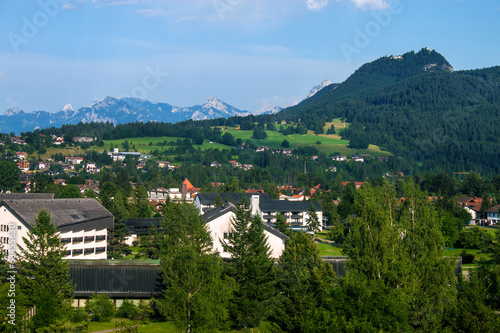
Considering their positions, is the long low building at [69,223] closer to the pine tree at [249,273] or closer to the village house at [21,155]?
the pine tree at [249,273]

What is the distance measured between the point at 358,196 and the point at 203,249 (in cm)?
919

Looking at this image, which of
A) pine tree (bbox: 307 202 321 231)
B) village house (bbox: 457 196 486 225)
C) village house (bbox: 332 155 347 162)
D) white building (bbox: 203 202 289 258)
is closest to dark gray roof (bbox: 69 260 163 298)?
white building (bbox: 203 202 289 258)

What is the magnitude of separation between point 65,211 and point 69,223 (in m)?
3.07

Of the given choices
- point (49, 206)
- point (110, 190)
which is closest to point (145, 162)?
point (110, 190)

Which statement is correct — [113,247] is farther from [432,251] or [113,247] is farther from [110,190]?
[110,190]

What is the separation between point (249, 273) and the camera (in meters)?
29.8

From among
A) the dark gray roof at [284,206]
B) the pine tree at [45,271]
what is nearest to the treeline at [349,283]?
the pine tree at [45,271]

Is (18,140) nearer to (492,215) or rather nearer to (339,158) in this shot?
(339,158)

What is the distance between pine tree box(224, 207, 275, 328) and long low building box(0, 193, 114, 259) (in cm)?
1838

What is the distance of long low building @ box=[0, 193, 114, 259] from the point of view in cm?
4481

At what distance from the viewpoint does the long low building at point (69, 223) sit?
147 feet

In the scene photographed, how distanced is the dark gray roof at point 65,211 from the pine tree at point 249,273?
19501mm

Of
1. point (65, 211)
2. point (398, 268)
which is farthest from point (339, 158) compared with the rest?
point (398, 268)

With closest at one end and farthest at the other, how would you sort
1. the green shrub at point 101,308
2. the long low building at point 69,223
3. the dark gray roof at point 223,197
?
the green shrub at point 101,308 → the long low building at point 69,223 → the dark gray roof at point 223,197
